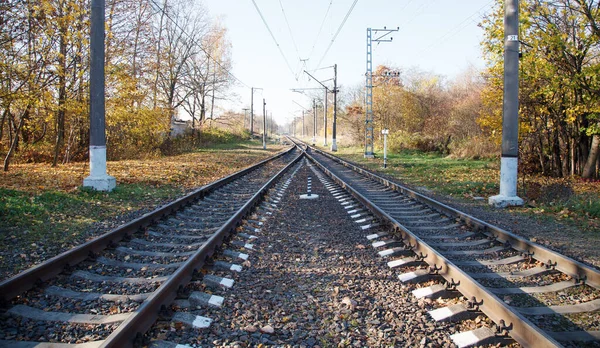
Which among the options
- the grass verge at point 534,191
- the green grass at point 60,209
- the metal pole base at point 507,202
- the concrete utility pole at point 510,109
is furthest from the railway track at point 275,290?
the concrete utility pole at point 510,109

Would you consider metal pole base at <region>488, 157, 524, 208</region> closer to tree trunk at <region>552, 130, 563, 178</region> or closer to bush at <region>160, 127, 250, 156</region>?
tree trunk at <region>552, 130, 563, 178</region>

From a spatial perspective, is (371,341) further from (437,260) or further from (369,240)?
(369,240)

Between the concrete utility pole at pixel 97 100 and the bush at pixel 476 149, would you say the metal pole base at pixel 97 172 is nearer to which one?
the concrete utility pole at pixel 97 100

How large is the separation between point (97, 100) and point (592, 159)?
1564cm

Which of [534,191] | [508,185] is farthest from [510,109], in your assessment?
[534,191]

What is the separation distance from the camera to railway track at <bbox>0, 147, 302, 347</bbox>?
334 cm

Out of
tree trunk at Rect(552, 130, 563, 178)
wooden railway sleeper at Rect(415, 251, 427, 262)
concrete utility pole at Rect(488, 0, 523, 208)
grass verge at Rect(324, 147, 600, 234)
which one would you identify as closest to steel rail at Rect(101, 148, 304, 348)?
wooden railway sleeper at Rect(415, 251, 427, 262)

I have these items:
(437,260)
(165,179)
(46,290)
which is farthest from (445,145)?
(46,290)

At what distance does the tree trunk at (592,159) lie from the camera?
14769mm

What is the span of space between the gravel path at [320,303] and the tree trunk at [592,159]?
1224cm

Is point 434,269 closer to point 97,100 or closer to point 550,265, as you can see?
point 550,265

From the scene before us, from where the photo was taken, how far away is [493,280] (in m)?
4.79

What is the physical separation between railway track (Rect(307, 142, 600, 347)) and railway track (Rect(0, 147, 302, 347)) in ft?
6.86

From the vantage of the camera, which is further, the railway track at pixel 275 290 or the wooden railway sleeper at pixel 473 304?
the wooden railway sleeper at pixel 473 304
